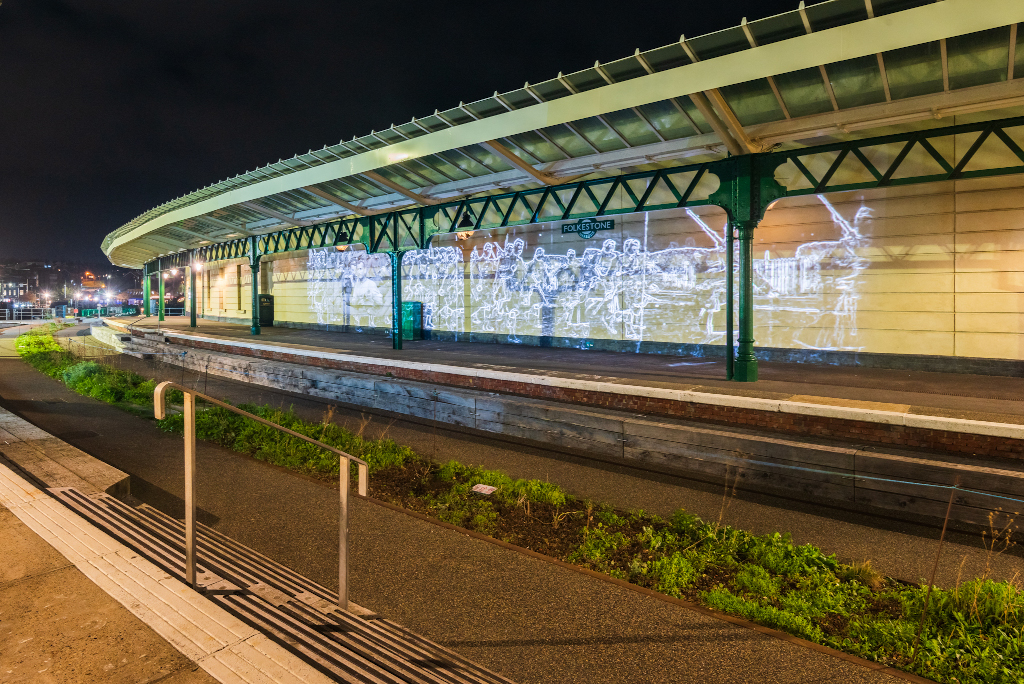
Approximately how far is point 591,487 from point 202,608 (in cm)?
554

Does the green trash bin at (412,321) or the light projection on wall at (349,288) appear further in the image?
the light projection on wall at (349,288)

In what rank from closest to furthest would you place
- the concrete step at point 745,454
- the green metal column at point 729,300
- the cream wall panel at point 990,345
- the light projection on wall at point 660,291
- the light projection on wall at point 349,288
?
the concrete step at point 745,454, the green metal column at point 729,300, the cream wall panel at point 990,345, the light projection on wall at point 660,291, the light projection on wall at point 349,288

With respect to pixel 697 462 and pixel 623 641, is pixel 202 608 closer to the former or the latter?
pixel 623 641

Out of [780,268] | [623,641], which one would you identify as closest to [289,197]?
[780,268]

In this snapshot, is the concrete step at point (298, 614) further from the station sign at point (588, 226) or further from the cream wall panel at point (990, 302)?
the station sign at point (588, 226)

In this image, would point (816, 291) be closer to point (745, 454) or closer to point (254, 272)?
point (745, 454)

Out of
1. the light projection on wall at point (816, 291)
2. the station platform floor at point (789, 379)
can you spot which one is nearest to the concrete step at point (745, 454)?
the station platform floor at point (789, 379)

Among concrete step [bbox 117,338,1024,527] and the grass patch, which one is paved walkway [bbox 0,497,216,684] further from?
concrete step [bbox 117,338,1024,527]

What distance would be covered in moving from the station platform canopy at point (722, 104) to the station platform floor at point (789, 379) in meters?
4.65

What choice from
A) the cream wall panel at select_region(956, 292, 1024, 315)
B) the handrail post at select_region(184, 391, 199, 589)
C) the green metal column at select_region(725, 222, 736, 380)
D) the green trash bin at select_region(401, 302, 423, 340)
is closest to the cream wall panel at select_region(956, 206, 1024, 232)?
the cream wall panel at select_region(956, 292, 1024, 315)

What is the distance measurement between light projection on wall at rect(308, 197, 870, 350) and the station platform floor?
3.49 ft

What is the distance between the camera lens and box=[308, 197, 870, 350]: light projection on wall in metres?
13.6

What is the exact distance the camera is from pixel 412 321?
75.0 ft

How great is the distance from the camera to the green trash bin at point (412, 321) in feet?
74.8
